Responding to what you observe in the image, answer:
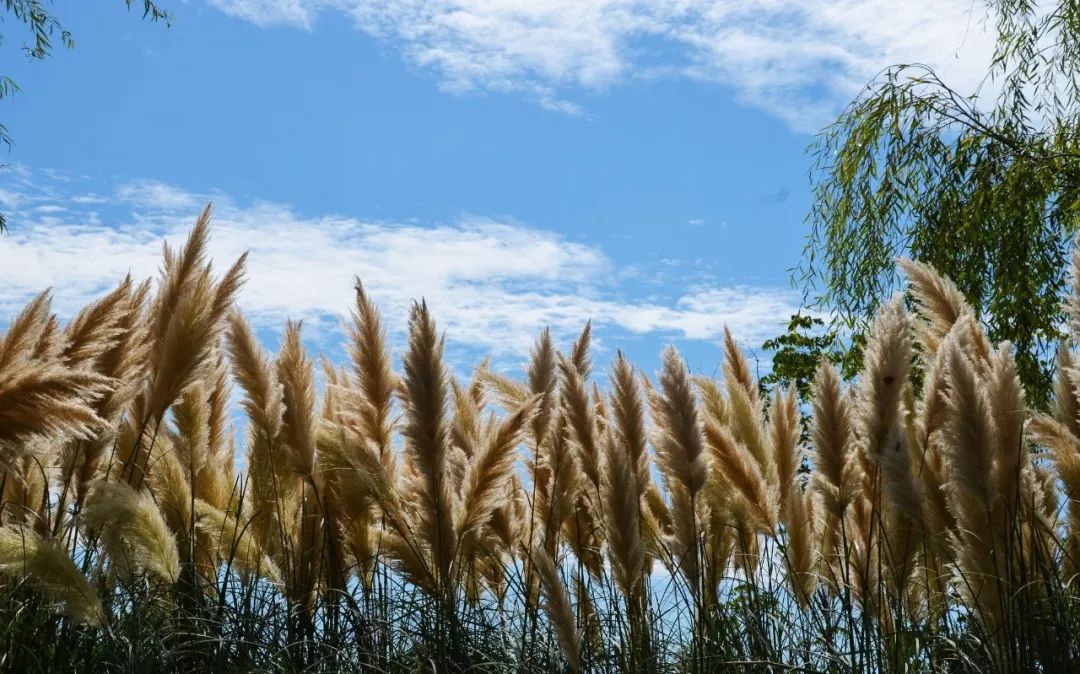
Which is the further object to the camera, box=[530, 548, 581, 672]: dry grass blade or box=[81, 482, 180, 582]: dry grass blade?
box=[81, 482, 180, 582]: dry grass blade

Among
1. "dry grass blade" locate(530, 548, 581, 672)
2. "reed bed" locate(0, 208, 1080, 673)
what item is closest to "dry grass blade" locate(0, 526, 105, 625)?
"reed bed" locate(0, 208, 1080, 673)

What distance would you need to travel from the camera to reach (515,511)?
3846 millimetres

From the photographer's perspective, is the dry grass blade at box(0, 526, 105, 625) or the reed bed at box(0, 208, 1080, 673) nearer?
the dry grass blade at box(0, 526, 105, 625)

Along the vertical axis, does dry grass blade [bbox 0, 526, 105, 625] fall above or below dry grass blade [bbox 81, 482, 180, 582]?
below

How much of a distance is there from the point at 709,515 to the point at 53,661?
6.24 feet

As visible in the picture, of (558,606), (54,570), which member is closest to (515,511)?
(558,606)

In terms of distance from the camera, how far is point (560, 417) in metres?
3.70

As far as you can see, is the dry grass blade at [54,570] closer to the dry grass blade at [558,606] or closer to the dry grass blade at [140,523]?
the dry grass blade at [140,523]

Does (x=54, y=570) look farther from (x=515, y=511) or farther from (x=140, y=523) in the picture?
(x=515, y=511)

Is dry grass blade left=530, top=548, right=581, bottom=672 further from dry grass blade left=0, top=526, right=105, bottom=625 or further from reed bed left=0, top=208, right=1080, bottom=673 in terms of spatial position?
dry grass blade left=0, top=526, right=105, bottom=625

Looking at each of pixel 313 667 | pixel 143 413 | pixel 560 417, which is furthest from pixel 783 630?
pixel 143 413

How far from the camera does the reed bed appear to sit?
2.97 meters

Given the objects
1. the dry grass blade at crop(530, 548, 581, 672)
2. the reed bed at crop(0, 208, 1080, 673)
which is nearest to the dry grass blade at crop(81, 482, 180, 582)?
the reed bed at crop(0, 208, 1080, 673)

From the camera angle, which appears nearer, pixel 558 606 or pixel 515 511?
pixel 558 606
